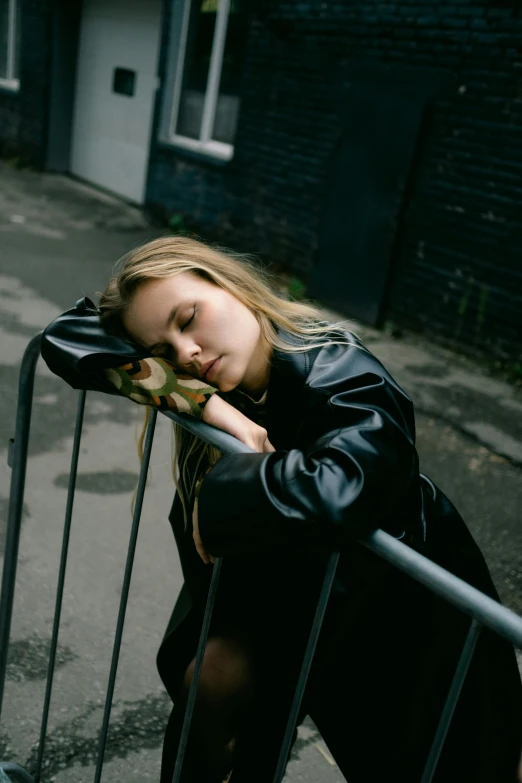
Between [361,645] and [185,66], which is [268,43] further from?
[361,645]

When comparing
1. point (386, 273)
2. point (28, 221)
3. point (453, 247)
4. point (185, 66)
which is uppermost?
point (185, 66)

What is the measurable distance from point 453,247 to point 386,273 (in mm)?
768

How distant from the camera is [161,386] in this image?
1.47m

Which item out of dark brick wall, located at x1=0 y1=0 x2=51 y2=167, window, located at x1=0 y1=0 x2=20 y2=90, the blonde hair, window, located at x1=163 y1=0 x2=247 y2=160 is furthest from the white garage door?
the blonde hair

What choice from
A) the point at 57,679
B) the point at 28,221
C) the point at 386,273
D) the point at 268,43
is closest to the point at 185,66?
the point at 268,43

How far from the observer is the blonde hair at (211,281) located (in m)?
1.60

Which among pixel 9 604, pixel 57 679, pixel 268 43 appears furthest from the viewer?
pixel 268 43

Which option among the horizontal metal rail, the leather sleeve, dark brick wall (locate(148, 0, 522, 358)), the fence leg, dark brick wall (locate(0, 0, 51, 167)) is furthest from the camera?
dark brick wall (locate(0, 0, 51, 167))

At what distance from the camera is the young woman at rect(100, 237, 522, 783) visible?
4.77 feet

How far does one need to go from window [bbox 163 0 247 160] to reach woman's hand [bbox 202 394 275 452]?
8.04m

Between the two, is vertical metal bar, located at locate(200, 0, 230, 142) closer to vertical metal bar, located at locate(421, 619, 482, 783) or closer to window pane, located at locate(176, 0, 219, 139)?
window pane, located at locate(176, 0, 219, 139)

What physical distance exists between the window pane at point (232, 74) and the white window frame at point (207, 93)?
0.24ft

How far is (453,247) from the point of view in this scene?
6496 millimetres

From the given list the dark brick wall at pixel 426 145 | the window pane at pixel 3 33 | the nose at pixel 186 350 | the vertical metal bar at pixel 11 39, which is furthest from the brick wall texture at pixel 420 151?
the window pane at pixel 3 33
